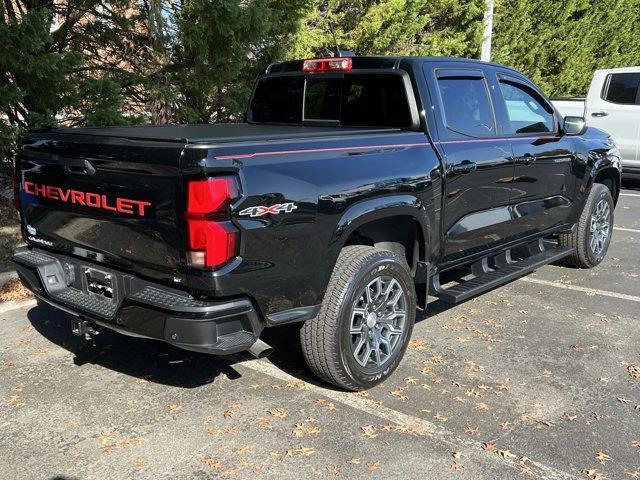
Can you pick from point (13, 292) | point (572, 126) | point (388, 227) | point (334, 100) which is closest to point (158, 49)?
point (13, 292)

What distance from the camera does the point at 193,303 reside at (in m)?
2.94

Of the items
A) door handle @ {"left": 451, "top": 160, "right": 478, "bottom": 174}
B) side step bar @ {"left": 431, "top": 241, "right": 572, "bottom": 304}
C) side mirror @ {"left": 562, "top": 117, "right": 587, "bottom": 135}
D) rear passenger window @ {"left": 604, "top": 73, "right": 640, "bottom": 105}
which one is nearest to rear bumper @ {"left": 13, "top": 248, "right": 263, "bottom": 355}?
side step bar @ {"left": 431, "top": 241, "right": 572, "bottom": 304}

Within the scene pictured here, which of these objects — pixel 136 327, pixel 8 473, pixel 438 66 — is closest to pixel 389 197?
pixel 438 66

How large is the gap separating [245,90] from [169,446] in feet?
21.7

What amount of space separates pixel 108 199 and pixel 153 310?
2.09 ft

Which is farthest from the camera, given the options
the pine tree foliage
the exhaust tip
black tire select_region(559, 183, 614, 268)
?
the pine tree foliage

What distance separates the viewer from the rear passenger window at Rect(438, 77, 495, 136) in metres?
4.29

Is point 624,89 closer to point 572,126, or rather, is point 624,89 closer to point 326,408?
point 572,126

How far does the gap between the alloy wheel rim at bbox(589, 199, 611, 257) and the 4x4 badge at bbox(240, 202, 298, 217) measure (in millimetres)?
4129

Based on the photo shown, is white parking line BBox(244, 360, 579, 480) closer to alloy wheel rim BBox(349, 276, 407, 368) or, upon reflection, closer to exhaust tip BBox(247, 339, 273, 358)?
alloy wheel rim BBox(349, 276, 407, 368)

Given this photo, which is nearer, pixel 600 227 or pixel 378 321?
pixel 378 321

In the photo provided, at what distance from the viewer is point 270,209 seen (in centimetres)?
298

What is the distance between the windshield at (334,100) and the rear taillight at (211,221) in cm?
172

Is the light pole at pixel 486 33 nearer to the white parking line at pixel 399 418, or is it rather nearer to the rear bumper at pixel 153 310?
the white parking line at pixel 399 418
